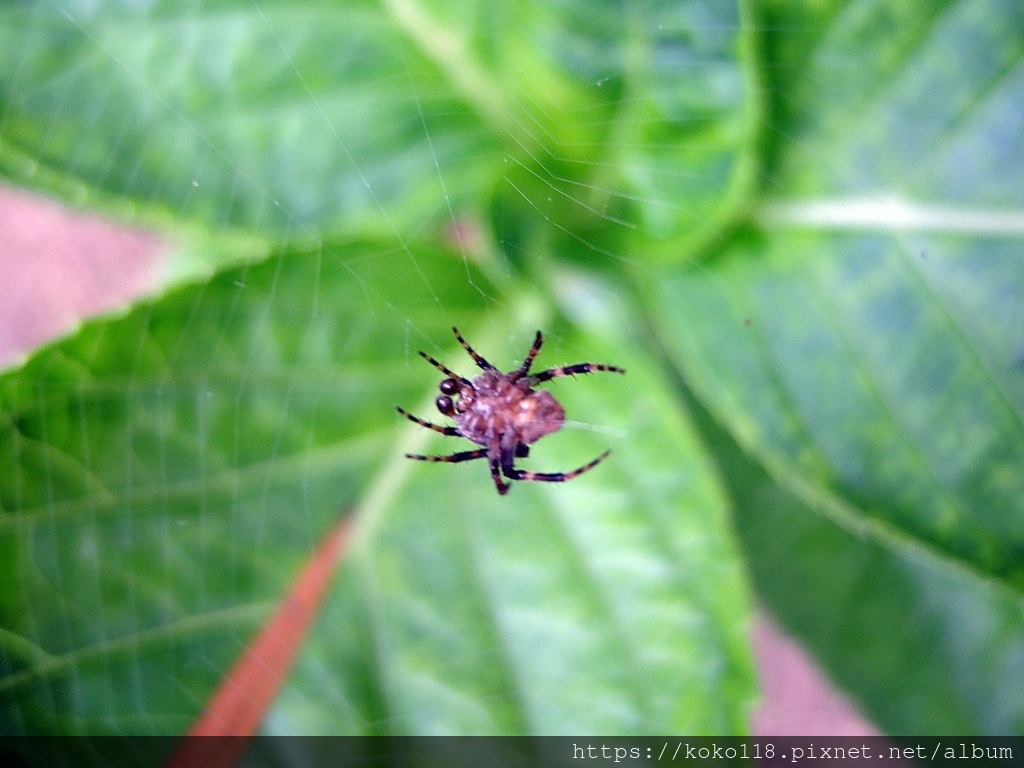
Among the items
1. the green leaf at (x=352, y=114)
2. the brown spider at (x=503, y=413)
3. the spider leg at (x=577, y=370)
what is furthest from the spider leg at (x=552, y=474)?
the green leaf at (x=352, y=114)

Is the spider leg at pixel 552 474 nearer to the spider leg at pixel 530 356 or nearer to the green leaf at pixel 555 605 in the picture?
the green leaf at pixel 555 605

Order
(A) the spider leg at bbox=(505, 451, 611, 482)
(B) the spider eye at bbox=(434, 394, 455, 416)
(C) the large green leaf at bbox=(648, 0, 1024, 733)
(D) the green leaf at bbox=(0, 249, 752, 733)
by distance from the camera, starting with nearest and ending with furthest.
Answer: (C) the large green leaf at bbox=(648, 0, 1024, 733) → (D) the green leaf at bbox=(0, 249, 752, 733) → (A) the spider leg at bbox=(505, 451, 611, 482) → (B) the spider eye at bbox=(434, 394, 455, 416)

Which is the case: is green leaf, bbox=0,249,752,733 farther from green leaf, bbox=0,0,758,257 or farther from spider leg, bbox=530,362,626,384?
green leaf, bbox=0,0,758,257

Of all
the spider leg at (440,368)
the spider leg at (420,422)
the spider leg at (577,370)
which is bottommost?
the spider leg at (420,422)

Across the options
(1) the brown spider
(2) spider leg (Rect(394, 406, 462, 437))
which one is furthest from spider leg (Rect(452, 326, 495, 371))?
(2) spider leg (Rect(394, 406, 462, 437))

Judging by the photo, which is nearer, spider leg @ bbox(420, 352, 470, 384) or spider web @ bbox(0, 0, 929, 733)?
spider web @ bbox(0, 0, 929, 733)

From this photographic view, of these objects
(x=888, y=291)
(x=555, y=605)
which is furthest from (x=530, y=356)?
(x=888, y=291)

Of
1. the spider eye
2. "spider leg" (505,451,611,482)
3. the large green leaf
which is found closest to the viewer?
the large green leaf
